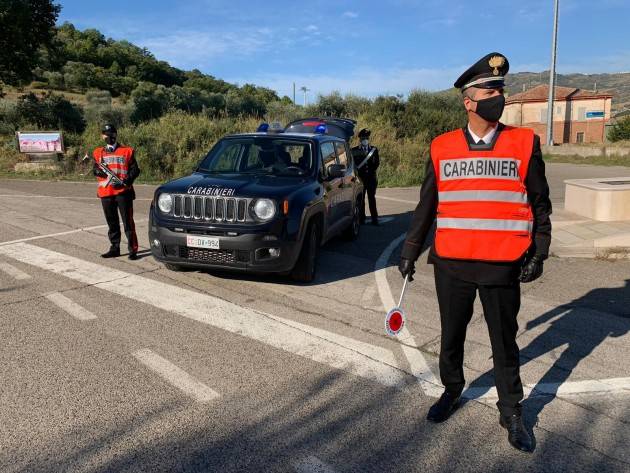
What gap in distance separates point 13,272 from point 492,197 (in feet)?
19.6

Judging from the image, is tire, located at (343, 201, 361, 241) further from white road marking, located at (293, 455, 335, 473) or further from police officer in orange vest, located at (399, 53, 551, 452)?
white road marking, located at (293, 455, 335, 473)

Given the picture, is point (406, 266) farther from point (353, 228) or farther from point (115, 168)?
point (353, 228)

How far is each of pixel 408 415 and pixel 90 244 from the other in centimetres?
647

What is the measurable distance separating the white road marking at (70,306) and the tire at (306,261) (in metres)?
2.22

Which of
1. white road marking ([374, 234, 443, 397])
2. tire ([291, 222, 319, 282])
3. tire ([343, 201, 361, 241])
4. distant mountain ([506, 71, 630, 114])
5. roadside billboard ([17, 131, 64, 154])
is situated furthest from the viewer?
distant mountain ([506, 71, 630, 114])

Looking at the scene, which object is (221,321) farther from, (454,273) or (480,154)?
(480,154)

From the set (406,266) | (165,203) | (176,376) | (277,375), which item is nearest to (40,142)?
(165,203)

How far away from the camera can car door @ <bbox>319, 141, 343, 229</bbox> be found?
7.11 metres

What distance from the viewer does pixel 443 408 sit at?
3.29 metres

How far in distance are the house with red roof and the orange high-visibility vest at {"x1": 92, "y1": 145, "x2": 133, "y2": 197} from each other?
2464 inches

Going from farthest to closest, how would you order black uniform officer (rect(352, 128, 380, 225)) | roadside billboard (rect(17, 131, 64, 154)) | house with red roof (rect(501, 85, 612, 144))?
house with red roof (rect(501, 85, 612, 144)), roadside billboard (rect(17, 131, 64, 154)), black uniform officer (rect(352, 128, 380, 225))

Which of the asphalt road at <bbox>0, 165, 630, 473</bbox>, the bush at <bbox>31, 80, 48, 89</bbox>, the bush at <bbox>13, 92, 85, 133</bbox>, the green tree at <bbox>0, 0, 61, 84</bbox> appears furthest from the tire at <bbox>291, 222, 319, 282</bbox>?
the bush at <bbox>31, 80, 48, 89</bbox>

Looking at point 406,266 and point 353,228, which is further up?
point 406,266

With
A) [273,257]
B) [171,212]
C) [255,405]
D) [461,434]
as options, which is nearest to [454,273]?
[461,434]
